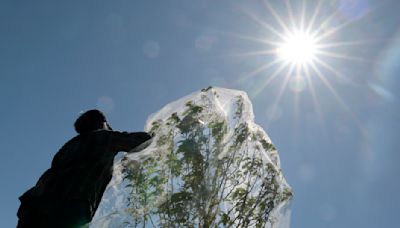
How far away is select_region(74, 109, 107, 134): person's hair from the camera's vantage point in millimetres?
3338

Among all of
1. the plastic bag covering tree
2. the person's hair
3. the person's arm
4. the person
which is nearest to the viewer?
the person

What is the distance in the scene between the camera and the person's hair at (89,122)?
3338 mm

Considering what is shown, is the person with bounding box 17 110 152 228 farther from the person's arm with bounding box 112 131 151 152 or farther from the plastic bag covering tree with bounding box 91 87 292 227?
the plastic bag covering tree with bounding box 91 87 292 227

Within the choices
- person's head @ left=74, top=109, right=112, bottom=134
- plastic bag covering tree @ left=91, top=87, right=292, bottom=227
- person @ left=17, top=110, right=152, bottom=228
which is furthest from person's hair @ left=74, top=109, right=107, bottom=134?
plastic bag covering tree @ left=91, top=87, right=292, bottom=227

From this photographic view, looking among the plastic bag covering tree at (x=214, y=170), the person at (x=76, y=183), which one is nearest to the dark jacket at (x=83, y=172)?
the person at (x=76, y=183)

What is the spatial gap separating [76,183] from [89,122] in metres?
0.68

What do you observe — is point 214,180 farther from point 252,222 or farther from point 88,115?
point 88,115

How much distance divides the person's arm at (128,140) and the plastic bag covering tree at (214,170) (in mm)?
2041

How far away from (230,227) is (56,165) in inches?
151

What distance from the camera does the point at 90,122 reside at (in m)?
3.34

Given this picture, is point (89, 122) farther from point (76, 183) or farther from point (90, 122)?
point (76, 183)

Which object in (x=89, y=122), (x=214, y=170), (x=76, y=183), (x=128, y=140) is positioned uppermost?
(x=214, y=170)

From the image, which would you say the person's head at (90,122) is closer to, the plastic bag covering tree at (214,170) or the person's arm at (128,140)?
the person's arm at (128,140)

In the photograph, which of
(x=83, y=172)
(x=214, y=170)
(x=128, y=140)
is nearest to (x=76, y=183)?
(x=83, y=172)
